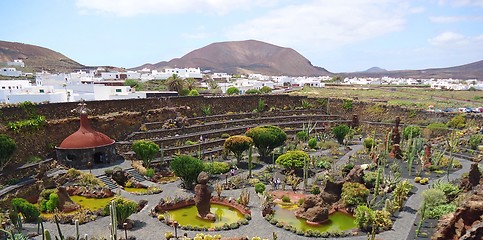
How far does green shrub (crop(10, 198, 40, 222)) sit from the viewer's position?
19.0m

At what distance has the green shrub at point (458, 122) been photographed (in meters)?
41.9

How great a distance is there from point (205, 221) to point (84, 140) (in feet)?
47.3

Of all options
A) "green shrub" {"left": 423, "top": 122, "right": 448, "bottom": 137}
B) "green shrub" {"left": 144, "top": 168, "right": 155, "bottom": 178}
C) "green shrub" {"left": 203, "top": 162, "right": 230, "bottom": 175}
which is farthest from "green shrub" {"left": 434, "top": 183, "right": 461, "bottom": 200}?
"green shrub" {"left": 423, "top": 122, "right": 448, "bottom": 137}

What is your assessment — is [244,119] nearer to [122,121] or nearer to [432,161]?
[122,121]

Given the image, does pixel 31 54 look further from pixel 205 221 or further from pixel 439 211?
pixel 439 211

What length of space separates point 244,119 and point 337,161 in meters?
15.3

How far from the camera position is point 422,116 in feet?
152

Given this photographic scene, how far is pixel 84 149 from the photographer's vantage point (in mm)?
28828

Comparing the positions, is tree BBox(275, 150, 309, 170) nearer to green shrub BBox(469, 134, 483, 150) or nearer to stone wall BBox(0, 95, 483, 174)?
stone wall BBox(0, 95, 483, 174)

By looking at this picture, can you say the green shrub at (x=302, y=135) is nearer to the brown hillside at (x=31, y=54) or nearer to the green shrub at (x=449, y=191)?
the green shrub at (x=449, y=191)

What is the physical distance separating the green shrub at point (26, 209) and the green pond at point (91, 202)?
344cm

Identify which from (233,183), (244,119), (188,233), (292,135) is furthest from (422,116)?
(188,233)

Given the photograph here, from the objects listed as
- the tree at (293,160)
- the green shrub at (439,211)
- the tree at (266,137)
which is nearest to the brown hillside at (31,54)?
the tree at (266,137)

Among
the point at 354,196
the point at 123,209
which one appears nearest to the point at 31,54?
the point at 123,209
